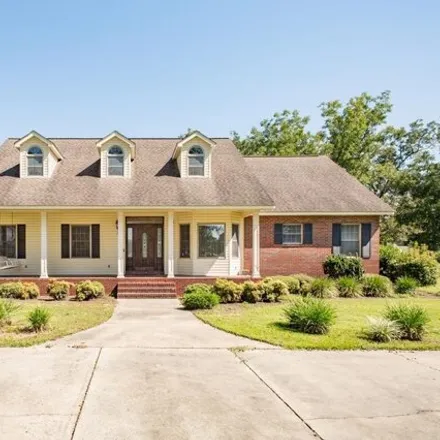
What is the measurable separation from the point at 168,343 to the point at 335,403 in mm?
4336

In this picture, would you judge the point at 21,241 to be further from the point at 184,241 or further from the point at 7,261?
the point at 184,241

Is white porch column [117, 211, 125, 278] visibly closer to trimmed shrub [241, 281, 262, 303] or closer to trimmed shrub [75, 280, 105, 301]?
trimmed shrub [75, 280, 105, 301]

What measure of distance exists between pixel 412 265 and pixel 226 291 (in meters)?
11.2

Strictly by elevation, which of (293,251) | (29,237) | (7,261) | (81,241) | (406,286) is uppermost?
(29,237)

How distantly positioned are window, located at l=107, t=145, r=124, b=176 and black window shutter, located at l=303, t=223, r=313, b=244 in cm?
919

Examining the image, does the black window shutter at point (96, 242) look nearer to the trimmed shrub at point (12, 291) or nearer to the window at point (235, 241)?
the trimmed shrub at point (12, 291)

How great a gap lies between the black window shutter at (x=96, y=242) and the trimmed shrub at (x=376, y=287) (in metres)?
11.9

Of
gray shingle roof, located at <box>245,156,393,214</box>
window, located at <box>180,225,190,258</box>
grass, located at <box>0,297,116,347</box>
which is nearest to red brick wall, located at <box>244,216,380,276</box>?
gray shingle roof, located at <box>245,156,393,214</box>

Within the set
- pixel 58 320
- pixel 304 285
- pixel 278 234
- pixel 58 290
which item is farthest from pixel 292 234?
pixel 58 320

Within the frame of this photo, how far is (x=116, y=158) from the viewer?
63.4 feet

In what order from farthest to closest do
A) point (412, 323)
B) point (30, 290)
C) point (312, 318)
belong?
point (30, 290) < point (312, 318) < point (412, 323)

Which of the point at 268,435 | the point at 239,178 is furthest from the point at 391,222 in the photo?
the point at 268,435

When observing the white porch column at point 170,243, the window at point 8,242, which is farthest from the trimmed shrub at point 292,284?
the window at point 8,242

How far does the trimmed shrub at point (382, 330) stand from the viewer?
961 centimetres
